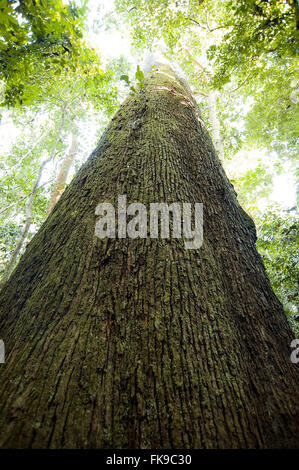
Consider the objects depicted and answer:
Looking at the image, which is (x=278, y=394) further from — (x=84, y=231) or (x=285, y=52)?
(x=285, y=52)

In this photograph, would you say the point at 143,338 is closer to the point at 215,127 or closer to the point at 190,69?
the point at 215,127

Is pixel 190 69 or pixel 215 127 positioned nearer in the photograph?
pixel 215 127

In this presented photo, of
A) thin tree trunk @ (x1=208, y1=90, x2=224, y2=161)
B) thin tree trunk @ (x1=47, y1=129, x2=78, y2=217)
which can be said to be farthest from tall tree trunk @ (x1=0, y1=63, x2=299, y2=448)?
thin tree trunk @ (x1=208, y1=90, x2=224, y2=161)

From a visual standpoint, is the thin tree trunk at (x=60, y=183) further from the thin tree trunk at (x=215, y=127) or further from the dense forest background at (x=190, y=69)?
the thin tree trunk at (x=215, y=127)

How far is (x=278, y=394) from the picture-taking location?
3.22ft

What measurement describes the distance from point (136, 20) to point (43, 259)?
7350 mm

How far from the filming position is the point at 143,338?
1.01 meters

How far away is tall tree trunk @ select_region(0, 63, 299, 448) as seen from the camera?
2.72 feet

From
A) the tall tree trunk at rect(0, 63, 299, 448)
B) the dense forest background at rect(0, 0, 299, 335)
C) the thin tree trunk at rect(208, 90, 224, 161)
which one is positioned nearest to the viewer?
the tall tree trunk at rect(0, 63, 299, 448)

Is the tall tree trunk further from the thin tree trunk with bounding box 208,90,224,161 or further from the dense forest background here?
the thin tree trunk with bounding box 208,90,224,161

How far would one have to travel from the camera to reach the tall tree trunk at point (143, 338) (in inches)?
32.6

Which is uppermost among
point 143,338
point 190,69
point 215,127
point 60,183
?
point 190,69

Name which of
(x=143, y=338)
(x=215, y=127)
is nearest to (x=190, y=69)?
(x=215, y=127)

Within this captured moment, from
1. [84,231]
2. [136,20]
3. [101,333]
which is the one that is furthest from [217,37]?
[101,333]
